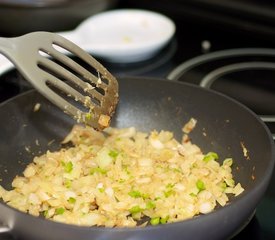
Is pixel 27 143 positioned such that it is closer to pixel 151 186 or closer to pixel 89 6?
pixel 151 186

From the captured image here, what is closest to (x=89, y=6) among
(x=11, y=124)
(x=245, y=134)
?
(x=11, y=124)

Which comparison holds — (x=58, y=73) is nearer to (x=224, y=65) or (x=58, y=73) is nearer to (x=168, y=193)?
(x=168, y=193)

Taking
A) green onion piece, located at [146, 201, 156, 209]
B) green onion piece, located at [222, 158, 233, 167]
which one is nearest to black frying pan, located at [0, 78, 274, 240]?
green onion piece, located at [222, 158, 233, 167]

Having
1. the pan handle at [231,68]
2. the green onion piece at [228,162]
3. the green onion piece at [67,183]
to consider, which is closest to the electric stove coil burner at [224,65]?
the pan handle at [231,68]

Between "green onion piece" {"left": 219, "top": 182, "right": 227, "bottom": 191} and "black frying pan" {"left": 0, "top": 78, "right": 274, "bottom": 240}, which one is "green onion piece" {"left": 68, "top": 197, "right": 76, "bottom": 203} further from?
"green onion piece" {"left": 219, "top": 182, "right": 227, "bottom": 191}

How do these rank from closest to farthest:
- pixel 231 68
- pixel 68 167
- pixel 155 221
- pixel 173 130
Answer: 1. pixel 155 221
2. pixel 68 167
3. pixel 173 130
4. pixel 231 68

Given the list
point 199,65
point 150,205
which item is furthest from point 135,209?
point 199,65
